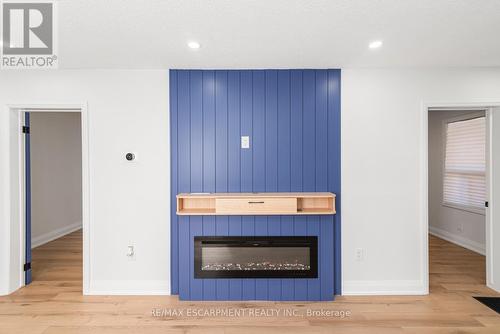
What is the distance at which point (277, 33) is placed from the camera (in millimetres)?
2256

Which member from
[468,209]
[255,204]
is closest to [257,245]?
[255,204]

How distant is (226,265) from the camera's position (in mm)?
3027

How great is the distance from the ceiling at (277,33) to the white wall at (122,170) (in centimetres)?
24

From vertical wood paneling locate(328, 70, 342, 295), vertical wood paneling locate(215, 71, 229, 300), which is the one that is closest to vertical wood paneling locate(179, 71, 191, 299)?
vertical wood paneling locate(215, 71, 229, 300)

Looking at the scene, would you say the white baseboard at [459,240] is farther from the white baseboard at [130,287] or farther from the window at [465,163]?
the white baseboard at [130,287]

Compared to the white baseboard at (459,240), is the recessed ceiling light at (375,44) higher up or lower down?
higher up

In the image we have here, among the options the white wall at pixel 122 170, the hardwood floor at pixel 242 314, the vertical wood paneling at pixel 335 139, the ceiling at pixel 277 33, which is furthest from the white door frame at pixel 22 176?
the vertical wood paneling at pixel 335 139

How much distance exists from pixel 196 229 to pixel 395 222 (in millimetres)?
2150

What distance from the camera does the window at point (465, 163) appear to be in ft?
14.2

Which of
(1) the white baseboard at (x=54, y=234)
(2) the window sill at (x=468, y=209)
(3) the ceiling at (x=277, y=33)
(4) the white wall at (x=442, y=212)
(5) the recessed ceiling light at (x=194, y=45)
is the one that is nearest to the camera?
(3) the ceiling at (x=277, y=33)

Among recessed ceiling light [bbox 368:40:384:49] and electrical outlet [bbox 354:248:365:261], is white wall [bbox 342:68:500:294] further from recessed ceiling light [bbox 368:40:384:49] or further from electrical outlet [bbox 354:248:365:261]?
recessed ceiling light [bbox 368:40:384:49]

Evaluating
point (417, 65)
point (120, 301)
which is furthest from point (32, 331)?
point (417, 65)

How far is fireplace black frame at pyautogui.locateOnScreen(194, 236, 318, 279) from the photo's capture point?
9.86 feet

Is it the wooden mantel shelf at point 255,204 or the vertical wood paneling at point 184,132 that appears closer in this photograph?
the wooden mantel shelf at point 255,204
